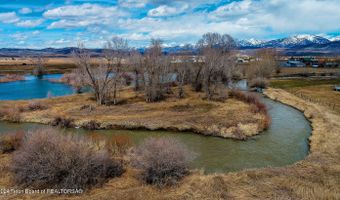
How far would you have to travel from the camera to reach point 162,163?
57.0ft

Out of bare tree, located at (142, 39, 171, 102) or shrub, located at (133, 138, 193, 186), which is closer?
shrub, located at (133, 138, 193, 186)

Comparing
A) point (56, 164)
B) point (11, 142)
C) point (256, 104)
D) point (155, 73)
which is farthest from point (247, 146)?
point (155, 73)

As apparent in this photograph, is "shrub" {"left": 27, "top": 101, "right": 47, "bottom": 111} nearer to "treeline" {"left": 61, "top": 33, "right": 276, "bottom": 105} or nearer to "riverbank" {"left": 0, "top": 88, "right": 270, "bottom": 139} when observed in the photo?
"riverbank" {"left": 0, "top": 88, "right": 270, "bottom": 139}

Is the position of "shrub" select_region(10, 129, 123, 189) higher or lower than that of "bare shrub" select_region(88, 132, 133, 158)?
higher

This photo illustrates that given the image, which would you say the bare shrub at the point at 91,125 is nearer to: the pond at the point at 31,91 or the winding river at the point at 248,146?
the winding river at the point at 248,146

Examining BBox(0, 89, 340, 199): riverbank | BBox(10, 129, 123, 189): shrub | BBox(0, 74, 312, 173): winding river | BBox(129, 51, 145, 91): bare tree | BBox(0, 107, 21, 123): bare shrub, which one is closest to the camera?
BBox(0, 89, 340, 199): riverbank

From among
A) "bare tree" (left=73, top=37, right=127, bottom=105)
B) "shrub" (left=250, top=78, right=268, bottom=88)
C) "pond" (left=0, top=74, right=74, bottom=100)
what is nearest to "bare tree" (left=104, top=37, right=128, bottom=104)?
"bare tree" (left=73, top=37, right=127, bottom=105)

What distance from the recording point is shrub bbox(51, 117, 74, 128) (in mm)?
34159

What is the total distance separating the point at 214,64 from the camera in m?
53.4

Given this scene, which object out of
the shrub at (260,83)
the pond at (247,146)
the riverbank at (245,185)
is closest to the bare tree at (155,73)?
the pond at (247,146)

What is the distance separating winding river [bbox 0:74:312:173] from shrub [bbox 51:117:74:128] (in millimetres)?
1911

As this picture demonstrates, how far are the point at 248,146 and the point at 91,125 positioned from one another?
58.2 feet

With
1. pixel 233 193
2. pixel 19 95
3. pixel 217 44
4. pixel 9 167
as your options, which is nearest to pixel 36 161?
pixel 9 167

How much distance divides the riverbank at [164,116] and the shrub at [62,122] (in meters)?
0.36
